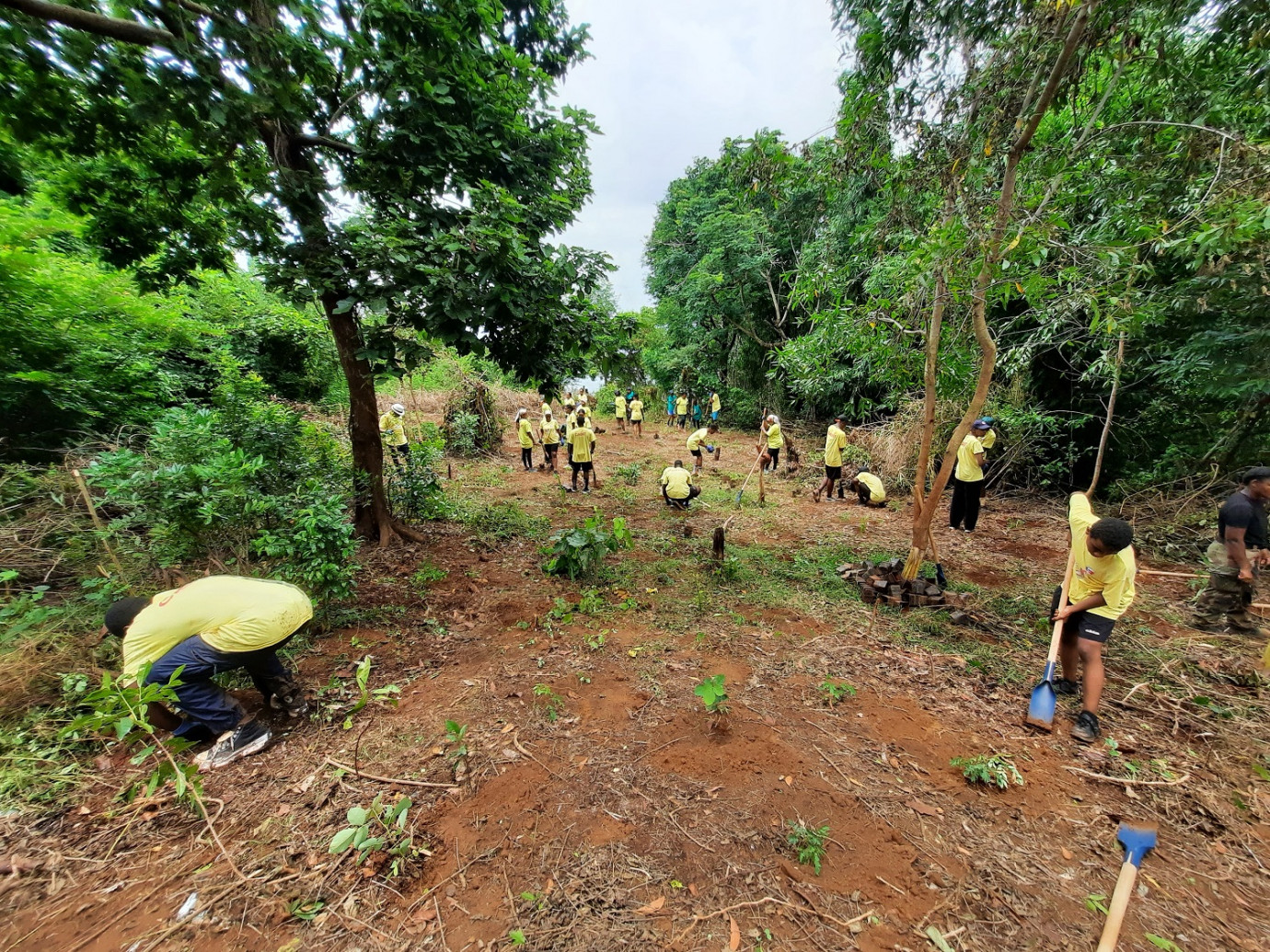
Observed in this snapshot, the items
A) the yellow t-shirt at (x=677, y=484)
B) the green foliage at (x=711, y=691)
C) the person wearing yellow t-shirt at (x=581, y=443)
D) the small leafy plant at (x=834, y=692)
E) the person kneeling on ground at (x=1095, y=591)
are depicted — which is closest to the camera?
the green foliage at (x=711, y=691)

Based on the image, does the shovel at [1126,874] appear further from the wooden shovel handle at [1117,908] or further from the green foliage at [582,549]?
the green foliage at [582,549]

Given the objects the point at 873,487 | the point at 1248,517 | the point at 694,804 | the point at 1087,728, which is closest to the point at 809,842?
the point at 694,804

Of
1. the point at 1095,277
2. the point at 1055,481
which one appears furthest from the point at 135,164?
the point at 1055,481

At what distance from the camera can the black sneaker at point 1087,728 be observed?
10.6 feet

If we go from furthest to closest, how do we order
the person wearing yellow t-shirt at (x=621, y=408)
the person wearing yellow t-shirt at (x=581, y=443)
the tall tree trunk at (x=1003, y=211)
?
the person wearing yellow t-shirt at (x=621, y=408)
the person wearing yellow t-shirt at (x=581, y=443)
the tall tree trunk at (x=1003, y=211)

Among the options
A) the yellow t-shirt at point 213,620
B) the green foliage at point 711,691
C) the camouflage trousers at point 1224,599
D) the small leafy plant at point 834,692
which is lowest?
the small leafy plant at point 834,692

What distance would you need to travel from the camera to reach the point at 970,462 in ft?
23.1

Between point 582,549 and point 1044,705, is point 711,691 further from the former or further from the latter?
point 582,549

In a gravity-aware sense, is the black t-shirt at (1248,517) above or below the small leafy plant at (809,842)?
above

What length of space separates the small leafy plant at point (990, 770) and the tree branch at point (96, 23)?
7.19 m

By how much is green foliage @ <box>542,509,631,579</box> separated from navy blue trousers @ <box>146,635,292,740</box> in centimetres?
300

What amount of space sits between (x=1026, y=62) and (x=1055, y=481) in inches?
308

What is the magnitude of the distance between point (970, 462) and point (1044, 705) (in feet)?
15.3

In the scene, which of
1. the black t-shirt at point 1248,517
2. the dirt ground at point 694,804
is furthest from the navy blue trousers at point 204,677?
the black t-shirt at point 1248,517
